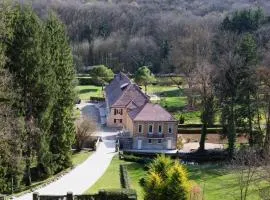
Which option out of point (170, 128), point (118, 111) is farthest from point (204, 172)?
point (118, 111)

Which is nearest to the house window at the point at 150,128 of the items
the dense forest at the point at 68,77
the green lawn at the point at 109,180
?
the dense forest at the point at 68,77

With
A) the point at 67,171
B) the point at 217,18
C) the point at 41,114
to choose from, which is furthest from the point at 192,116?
the point at 217,18

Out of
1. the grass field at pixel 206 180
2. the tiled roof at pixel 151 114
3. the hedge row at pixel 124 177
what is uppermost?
the tiled roof at pixel 151 114

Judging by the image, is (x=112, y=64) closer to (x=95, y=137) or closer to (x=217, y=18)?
(x=217, y=18)

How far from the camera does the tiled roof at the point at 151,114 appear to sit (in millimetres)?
51281

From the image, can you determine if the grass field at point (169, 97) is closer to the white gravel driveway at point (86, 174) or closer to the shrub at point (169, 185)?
the white gravel driveway at point (86, 174)

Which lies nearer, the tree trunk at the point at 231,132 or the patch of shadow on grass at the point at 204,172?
the patch of shadow on grass at the point at 204,172

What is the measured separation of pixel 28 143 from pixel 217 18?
286 ft

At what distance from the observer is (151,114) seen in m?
51.7

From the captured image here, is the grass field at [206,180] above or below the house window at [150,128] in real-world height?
below

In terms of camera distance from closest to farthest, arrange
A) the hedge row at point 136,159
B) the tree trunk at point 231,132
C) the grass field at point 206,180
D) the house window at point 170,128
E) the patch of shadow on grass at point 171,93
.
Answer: the grass field at point 206,180 < the hedge row at point 136,159 < the tree trunk at point 231,132 < the house window at point 170,128 < the patch of shadow on grass at point 171,93

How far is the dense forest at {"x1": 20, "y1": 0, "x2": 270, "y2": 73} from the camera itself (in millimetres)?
88750

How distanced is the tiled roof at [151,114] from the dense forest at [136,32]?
904 inches

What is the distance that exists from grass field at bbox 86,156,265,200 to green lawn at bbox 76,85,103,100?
3306 cm
